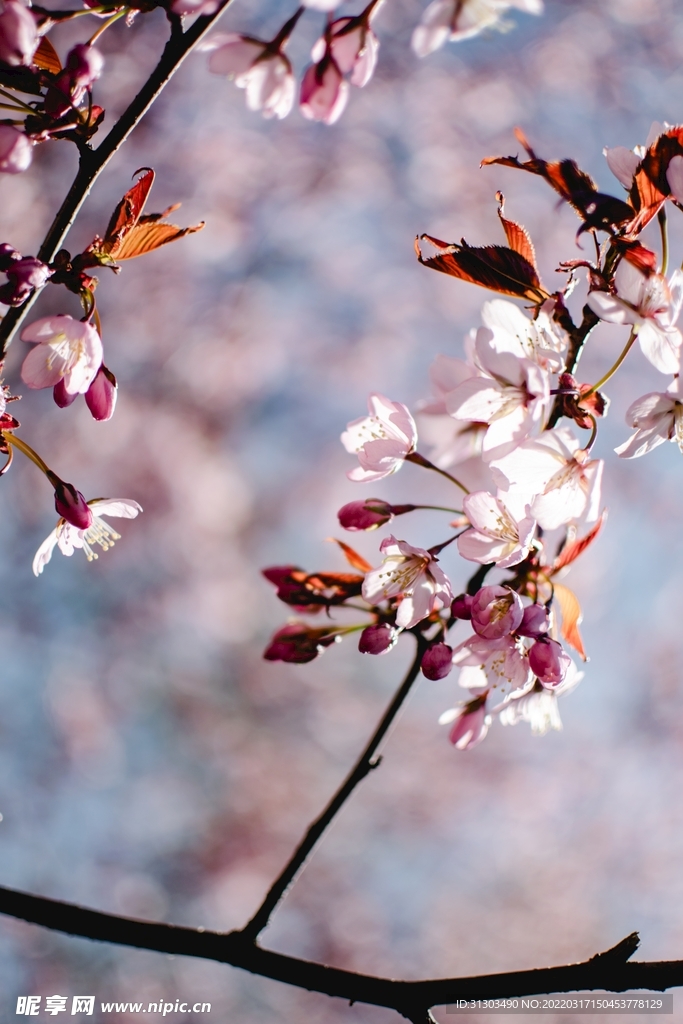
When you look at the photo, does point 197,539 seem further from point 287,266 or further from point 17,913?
point 17,913

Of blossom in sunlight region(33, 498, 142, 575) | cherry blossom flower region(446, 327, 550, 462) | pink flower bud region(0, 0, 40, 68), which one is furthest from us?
blossom in sunlight region(33, 498, 142, 575)

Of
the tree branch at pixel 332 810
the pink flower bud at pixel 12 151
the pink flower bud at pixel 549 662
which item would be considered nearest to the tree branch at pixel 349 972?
the tree branch at pixel 332 810

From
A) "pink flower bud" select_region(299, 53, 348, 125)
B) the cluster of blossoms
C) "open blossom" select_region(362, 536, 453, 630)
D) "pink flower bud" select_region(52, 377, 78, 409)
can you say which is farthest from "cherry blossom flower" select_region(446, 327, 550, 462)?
"pink flower bud" select_region(52, 377, 78, 409)

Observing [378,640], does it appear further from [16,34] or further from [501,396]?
[16,34]

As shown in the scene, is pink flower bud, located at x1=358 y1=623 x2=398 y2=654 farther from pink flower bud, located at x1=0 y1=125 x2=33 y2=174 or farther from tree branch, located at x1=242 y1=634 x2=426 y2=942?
pink flower bud, located at x1=0 y1=125 x2=33 y2=174

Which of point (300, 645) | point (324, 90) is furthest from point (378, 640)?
point (324, 90)

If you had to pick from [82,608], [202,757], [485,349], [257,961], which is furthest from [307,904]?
[485,349]

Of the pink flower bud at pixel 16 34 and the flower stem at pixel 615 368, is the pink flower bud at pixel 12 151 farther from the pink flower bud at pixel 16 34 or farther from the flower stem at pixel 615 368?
the flower stem at pixel 615 368
